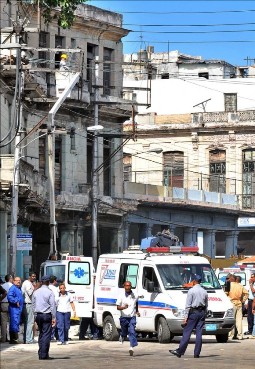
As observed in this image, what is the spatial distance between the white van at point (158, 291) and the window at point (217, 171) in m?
42.8

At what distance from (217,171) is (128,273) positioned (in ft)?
146

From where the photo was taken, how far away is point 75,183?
56.3m

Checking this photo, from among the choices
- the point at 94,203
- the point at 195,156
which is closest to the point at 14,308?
the point at 94,203

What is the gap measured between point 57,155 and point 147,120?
78.3 feet

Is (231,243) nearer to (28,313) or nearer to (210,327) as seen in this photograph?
(28,313)

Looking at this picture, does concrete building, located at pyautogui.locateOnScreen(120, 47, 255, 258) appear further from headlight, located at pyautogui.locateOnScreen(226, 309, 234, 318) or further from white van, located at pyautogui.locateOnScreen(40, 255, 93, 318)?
headlight, located at pyautogui.locateOnScreen(226, 309, 234, 318)

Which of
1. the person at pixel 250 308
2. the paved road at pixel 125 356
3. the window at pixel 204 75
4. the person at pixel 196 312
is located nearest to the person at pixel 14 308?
the paved road at pixel 125 356

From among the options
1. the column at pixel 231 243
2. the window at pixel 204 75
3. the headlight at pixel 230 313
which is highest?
the window at pixel 204 75

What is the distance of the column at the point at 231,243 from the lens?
2896 inches

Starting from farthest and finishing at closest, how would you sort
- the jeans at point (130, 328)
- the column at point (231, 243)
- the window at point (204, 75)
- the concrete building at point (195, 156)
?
the window at point (204, 75)
the column at point (231, 243)
the concrete building at point (195, 156)
the jeans at point (130, 328)

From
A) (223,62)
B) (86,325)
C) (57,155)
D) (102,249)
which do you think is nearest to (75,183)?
(57,155)

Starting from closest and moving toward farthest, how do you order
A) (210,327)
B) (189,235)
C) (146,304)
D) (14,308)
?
(210,327), (14,308), (146,304), (189,235)

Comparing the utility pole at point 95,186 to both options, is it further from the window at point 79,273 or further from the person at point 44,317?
the person at point 44,317

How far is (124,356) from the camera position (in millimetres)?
27484
